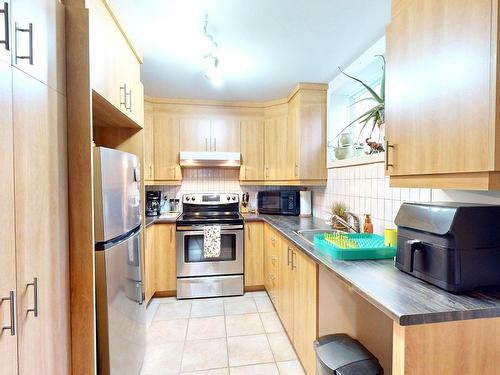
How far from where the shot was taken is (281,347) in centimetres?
205

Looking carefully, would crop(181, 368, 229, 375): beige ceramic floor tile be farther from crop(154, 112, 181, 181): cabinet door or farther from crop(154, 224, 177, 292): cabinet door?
crop(154, 112, 181, 181): cabinet door

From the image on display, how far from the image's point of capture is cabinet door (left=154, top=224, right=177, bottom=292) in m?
2.88

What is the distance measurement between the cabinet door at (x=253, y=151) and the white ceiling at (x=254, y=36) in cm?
71

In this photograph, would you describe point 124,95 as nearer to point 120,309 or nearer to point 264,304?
point 120,309

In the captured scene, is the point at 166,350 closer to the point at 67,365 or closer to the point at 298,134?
the point at 67,365

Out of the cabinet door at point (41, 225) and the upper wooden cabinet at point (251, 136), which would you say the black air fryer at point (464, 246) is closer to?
the cabinet door at point (41, 225)

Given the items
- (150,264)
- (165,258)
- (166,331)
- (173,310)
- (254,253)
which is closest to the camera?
(166,331)

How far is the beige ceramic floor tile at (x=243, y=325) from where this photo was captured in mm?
2258

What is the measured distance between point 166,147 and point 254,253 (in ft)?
5.53

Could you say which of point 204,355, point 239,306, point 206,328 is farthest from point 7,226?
point 239,306

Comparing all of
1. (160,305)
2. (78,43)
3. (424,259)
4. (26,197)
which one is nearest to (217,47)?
(78,43)

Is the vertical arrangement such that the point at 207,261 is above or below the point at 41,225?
below

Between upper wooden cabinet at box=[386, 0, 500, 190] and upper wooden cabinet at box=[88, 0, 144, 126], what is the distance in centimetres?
143

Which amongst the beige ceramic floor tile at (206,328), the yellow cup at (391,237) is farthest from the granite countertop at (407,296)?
the beige ceramic floor tile at (206,328)
